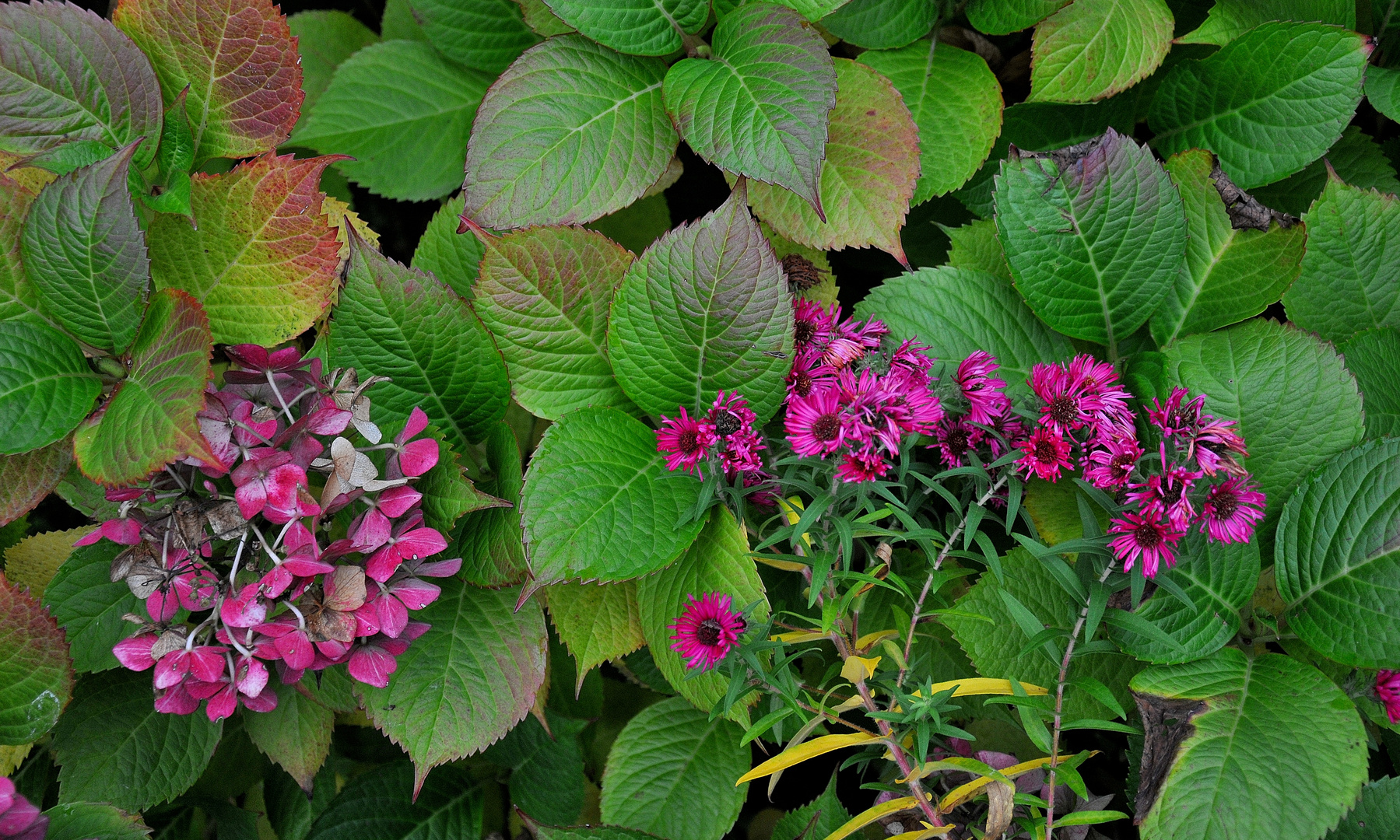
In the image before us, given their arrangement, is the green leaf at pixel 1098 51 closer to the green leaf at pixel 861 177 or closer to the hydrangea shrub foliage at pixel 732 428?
the hydrangea shrub foliage at pixel 732 428

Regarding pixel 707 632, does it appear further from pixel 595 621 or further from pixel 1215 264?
pixel 1215 264

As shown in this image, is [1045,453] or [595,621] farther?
[595,621]

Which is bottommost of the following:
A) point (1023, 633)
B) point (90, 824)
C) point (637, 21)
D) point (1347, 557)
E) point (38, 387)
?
point (90, 824)

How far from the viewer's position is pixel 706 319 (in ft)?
2.82

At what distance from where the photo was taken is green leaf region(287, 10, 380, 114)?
131cm

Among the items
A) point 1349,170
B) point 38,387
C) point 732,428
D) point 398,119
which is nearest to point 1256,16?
point 1349,170

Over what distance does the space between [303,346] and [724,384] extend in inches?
25.6

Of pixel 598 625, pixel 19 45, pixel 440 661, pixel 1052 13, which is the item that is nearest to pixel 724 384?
pixel 598 625

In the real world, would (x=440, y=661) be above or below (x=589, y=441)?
below

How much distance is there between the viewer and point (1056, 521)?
0.91 metres

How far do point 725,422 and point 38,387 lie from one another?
0.60 meters

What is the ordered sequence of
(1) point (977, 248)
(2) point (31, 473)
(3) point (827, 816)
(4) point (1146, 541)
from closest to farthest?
(4) point (1146, 541) → (2) point (31, 473) → (3) point (827, 816) → (1) point (977, 248)

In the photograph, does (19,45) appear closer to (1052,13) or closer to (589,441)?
(589,441)

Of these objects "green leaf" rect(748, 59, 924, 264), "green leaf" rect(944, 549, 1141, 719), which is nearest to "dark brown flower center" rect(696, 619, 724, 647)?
"green leaf" rect(944, 549, 1141, 719)
